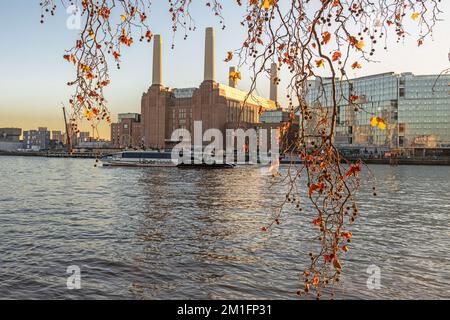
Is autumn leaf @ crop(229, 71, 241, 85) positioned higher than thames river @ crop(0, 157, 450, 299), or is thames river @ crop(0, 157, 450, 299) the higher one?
autumn leaf @ crop(229, 71, 241, 85)

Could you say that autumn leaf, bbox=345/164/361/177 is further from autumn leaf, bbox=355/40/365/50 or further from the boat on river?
the boat on river

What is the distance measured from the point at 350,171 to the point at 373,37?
5.15ft

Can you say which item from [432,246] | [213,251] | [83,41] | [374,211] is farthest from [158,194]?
[83,41]

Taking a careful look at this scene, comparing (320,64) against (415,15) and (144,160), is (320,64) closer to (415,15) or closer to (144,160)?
(415,15)

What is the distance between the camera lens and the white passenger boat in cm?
11550

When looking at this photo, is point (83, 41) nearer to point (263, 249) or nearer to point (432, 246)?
point (263, 249)

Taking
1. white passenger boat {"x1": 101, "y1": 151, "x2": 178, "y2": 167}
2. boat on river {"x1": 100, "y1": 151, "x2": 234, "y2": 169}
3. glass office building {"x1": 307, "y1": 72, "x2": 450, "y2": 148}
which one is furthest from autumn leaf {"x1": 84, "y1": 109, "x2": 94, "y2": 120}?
glass office building {"x1": 307, "y1": 72, "x2": 450, "y2": 148}

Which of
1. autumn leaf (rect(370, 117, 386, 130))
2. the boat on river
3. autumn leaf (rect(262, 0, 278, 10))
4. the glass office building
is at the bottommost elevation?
the boat on river

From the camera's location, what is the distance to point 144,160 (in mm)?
116000

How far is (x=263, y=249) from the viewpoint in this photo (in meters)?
20.3

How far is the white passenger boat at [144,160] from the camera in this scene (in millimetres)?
115500

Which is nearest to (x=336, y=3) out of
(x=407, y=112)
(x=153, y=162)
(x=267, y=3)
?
(x=267, y=3)

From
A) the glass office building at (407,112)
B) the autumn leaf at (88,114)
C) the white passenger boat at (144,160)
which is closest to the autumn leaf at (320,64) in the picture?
the autumn leaf at (88,114)
